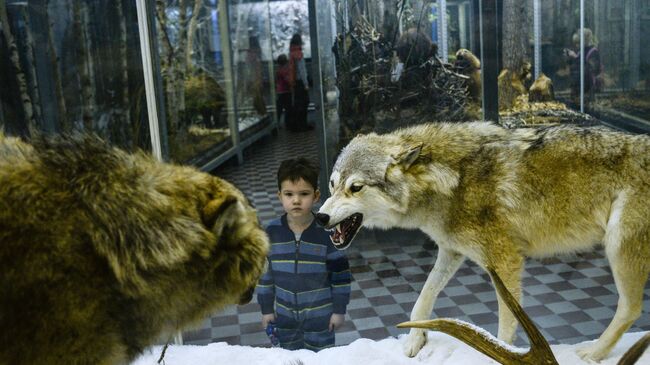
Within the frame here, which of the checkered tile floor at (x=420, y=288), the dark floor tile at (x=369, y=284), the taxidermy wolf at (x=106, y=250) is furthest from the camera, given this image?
the dark floor tile at (x=369, y=284)

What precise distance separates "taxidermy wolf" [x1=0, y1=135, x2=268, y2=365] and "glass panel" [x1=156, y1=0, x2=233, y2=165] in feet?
9.35

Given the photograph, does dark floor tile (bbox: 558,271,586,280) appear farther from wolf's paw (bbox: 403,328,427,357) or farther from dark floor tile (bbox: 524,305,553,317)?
wolf's paw (bbox: 403,328,427,357)

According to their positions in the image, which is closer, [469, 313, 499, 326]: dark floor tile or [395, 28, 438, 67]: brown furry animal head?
[469, 313, 499, 326]: dark floor tile

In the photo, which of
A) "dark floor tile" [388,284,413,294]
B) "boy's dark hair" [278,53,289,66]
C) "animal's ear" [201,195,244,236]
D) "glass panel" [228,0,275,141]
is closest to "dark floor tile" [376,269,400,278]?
"dark floor tile" [388,284,413,294]

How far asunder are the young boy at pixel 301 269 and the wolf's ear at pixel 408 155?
1.26ft

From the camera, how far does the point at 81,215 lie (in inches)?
58.8

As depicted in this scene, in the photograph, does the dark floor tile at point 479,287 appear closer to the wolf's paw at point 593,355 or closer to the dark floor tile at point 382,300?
the dark floor tile at point 382,300

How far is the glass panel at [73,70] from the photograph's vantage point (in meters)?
3.48

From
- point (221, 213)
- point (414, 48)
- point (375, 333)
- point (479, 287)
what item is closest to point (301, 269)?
point (375, 333)

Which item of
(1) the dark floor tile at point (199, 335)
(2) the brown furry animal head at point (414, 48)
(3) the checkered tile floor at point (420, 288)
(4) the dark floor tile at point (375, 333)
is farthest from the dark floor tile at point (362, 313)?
(2) the brown furry animal head at point (414, 48)

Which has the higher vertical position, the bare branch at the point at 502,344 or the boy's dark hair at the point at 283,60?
the boy's dark hair at the point at 283,60

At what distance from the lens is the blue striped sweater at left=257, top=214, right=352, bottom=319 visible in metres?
2.95

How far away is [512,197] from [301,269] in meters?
0.98

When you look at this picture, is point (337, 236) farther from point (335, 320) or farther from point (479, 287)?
point (479, 287)
